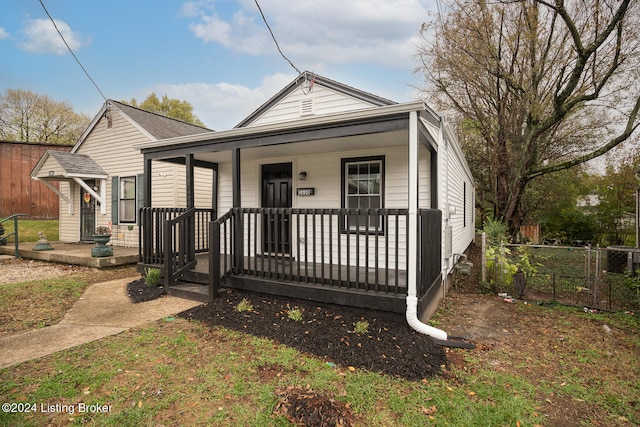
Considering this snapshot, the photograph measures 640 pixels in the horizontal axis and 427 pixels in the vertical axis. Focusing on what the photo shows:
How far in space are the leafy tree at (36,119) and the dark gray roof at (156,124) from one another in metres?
17.5

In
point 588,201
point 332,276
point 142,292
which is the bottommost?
point 142,292

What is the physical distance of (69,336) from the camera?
365 centimetres

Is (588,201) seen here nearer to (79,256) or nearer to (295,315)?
(295,315)

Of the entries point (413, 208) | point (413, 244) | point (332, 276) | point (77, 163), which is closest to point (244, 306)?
point (332, 276)

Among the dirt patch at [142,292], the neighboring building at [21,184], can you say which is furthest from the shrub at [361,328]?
the neighboring building at [21,184]

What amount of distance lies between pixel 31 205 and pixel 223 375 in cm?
1699

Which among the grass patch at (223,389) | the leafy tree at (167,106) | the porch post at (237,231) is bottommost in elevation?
the grass patch at (223,389)

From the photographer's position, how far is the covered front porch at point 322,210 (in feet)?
12.8

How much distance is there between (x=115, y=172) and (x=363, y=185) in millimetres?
8266

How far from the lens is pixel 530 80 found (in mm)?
11266

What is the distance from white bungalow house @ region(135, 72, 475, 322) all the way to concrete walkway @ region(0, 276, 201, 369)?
0.55 metres

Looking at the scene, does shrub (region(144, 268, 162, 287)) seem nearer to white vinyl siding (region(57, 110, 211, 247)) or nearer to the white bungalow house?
the white bungalow house

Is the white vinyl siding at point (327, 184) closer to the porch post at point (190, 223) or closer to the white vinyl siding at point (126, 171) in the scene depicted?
the porch post at point (190, 223)

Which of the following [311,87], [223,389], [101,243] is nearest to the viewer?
[223,389]
